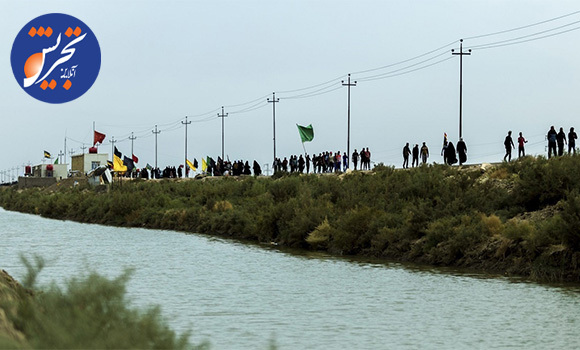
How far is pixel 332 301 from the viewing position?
2102cm

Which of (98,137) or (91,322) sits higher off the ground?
(98,137)

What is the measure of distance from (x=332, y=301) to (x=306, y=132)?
49.2 metres

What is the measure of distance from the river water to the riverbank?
1.58 m

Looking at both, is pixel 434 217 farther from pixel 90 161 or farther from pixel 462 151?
pixel 90 161

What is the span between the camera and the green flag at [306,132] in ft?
228

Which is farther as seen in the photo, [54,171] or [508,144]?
[54,171]

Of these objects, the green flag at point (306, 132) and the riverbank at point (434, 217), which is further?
the green flag at point (306, 132)

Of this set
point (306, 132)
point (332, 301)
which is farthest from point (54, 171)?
point (332, 301)

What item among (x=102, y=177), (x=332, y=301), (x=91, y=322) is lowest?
(x=332, y=301)

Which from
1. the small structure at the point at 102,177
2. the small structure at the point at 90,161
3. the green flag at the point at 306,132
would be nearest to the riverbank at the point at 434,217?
the green flag at the point at 306,132

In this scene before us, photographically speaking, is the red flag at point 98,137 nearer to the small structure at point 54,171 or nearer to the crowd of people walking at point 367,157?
the crowd of people walking at point 367,157

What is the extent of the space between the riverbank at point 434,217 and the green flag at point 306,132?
13748 millimetres

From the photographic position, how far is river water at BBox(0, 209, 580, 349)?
52.9 feet

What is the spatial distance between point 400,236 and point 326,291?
9.91 meters
